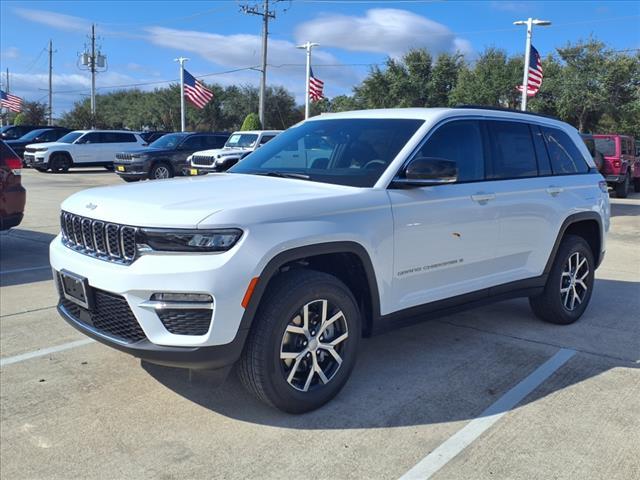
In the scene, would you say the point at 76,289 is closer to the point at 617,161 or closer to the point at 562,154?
the point at 562,154

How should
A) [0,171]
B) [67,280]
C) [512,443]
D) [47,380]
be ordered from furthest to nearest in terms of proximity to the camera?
[0,171] < [47,380] < [67,280] < [512,443]

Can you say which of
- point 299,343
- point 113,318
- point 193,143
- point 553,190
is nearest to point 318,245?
point 299,343

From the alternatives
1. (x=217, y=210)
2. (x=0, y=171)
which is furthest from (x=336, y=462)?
(x=0, y=171)

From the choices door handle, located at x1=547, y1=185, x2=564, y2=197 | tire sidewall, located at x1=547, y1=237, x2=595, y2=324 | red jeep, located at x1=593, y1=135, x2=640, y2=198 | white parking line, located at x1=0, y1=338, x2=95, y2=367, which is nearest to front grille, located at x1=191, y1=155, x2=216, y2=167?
red jeep, located at x1=593, y1=135, x2=640, y2=198

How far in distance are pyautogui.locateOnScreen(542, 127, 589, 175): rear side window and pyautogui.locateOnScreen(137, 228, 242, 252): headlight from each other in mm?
3415

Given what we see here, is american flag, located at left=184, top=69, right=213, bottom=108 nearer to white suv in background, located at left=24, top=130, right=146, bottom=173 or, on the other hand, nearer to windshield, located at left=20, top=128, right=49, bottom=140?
white suv in background, located at left=24, top=130, right=146, bottom=173

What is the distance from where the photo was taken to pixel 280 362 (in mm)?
3400

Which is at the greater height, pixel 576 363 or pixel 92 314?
pixel 92 314

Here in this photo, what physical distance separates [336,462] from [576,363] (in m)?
2.35

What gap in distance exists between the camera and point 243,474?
118 inches

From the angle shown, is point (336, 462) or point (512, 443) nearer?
point (336, 462)

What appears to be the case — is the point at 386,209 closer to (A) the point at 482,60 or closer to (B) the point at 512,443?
(B) the point at 512,443

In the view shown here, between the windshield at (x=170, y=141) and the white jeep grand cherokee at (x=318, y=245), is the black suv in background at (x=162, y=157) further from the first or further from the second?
the white jeep grand cherokee at (x=318, y=245)

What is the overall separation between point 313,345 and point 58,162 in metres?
23.2
